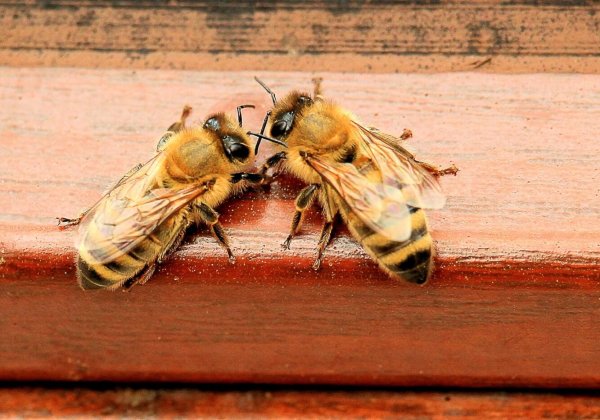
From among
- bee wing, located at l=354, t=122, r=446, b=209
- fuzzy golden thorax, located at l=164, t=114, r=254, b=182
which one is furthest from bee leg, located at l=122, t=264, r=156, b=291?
bee wing, located at l=354, t=122, r=446, b=209

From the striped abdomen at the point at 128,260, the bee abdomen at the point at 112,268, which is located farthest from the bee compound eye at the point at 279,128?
the bee abdomen at the point at 112,268

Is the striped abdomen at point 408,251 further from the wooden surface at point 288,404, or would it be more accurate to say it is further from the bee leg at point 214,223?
the wooden surface at point 288,404

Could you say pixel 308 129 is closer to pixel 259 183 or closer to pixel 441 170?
pixel 259 183

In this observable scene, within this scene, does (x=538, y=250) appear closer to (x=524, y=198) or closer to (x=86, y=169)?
(x=524, y=198)

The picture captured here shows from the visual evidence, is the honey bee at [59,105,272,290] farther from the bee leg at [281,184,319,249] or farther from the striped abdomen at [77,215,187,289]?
the bee leg at [281,184,319,249]

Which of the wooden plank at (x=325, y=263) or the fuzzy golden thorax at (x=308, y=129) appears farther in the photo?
the fuzzy golden thorax at (x=308, y=129)

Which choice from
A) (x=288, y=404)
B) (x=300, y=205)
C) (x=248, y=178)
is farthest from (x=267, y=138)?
(x=288, y=404)
